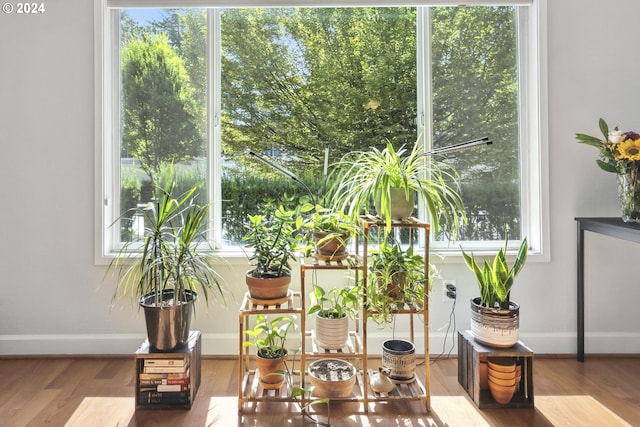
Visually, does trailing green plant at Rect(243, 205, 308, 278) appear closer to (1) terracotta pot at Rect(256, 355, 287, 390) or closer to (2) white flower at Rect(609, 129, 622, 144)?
(1) terracotta pot at Rect(256, 355, 287, 390)

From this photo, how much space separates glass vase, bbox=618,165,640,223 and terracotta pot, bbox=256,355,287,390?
1.80m

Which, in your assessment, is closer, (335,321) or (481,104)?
(335,321)

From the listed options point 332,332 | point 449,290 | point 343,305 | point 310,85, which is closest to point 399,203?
point 343,305

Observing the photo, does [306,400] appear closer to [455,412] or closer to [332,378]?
[332,378]

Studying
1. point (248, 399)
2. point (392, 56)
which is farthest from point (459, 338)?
point (392, 56)

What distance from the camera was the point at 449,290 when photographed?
7.43 feet

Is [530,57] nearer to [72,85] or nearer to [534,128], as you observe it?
[534,128]

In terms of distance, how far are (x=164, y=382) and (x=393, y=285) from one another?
1097 millimetres

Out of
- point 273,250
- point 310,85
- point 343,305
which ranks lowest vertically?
point 343,305

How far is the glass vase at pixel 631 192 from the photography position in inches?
74.6

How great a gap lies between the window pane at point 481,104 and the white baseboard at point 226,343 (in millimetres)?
632

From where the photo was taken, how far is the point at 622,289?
7.52ft

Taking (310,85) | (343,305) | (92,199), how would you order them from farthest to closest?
(310,85) → (92,199) → (343,305)

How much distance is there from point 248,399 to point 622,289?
85.1 inches
